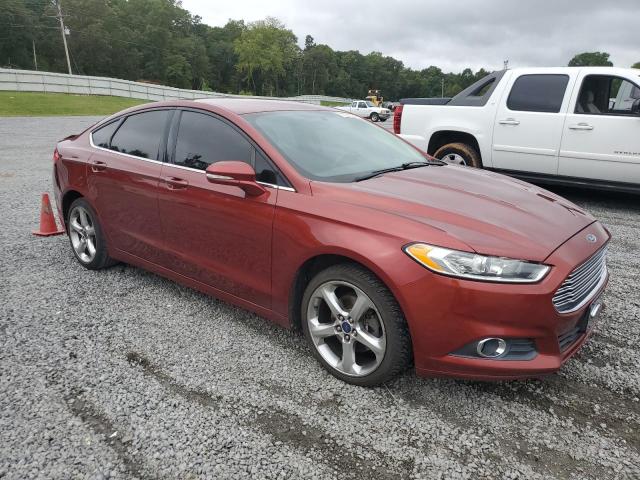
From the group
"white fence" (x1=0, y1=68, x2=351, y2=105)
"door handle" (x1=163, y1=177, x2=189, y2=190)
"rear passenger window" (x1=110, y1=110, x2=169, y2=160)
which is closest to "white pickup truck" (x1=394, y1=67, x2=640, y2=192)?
"rear passenger window" (x1=110, y1=110, x2=169, y2=160)

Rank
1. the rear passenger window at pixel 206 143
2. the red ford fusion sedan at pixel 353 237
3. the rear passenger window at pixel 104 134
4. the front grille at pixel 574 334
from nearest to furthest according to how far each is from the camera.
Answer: the red ford fusion sedan at pixel 353 237
the front grille at pixel 574 334
the rear passenger window at pixel 206 143
the rear passenger window at pixel 104 134

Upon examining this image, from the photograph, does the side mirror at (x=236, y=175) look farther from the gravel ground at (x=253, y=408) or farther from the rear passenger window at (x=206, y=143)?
the gravel ground at (x=253, y=408)

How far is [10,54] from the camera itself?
76812 millimetres

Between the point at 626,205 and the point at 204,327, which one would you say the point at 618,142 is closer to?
the point at 626,205

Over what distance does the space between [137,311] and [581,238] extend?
3084 millimetres

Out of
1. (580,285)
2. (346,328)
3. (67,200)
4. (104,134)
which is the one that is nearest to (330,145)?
(346,328)

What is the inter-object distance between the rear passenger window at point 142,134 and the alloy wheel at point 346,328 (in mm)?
1866

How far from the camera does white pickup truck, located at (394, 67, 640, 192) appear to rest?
6.36 meters

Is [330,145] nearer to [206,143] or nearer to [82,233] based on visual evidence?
[206,143]

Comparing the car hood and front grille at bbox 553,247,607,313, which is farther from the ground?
the car hood

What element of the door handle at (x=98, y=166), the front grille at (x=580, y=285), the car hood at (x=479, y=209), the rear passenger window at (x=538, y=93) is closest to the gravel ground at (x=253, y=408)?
the front grille at (x=580, y=285)

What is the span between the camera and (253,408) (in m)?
2.59

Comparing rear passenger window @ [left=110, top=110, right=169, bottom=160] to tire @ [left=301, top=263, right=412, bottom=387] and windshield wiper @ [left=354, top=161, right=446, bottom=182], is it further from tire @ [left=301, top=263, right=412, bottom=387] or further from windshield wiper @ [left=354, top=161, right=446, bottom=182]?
tire @ [left=301, top=263, right=412, bottom=387]

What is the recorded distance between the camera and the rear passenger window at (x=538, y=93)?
678 cm
